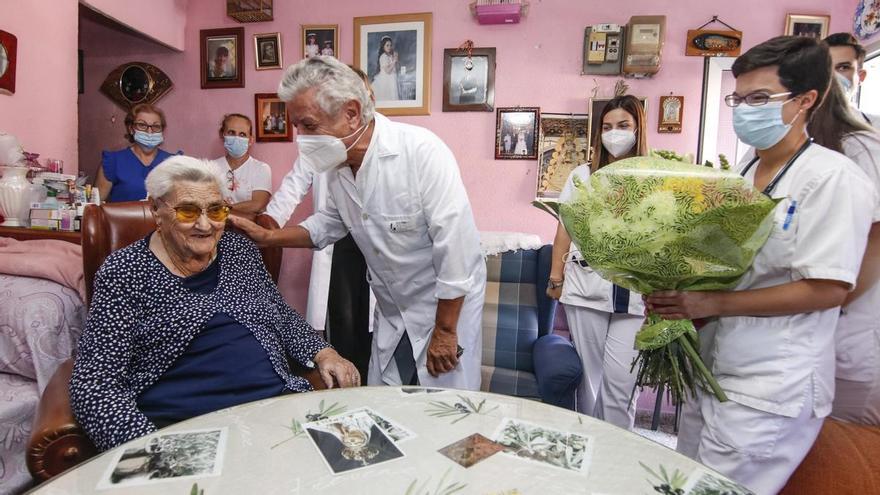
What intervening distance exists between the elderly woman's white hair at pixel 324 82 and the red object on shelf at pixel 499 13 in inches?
73.7

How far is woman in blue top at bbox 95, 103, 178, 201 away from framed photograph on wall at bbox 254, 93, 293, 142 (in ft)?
2.11

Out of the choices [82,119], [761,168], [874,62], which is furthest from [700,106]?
[82,119]

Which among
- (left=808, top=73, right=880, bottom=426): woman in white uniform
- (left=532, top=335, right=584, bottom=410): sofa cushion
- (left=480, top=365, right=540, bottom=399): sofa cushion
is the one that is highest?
(left=808, top=73, right=880, bottom=426): woman in white uniform

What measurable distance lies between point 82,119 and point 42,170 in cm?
151

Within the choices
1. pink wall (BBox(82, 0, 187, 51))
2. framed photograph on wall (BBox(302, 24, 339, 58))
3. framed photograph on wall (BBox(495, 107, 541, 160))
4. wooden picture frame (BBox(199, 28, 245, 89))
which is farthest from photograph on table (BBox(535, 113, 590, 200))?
pink wall (BBox(82, 0, 187, 51))

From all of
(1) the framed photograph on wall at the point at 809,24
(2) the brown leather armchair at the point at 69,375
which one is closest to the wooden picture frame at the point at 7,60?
(2) the brown leather armchair at the point at 69,375

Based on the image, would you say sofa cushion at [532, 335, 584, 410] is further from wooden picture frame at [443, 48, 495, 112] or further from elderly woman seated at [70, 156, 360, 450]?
wooden picture frame at [443, 48, 495, 112]

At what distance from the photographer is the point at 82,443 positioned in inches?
43.3

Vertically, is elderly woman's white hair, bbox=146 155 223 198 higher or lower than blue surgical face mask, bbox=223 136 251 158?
lower

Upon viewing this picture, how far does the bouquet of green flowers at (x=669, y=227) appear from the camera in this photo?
0.88 metres

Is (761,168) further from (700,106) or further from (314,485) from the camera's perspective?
(700,106)

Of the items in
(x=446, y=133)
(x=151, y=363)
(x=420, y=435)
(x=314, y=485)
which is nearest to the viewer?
(x=314, y=485)

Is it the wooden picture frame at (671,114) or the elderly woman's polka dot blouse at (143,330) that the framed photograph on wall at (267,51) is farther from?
the wooden picture frame at (671,114)

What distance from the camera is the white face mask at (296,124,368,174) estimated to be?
4.87 ft
